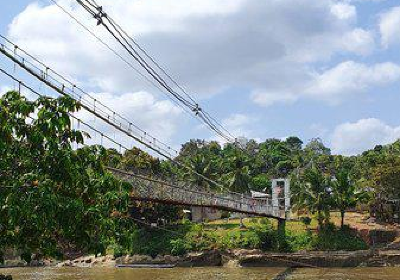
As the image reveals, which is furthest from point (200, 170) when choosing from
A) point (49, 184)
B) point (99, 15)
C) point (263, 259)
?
point (49, 184)

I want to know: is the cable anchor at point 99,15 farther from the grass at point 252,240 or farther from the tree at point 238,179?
the tree at point 238,179

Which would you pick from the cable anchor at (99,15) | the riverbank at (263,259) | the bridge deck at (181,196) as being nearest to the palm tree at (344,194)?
the riverbank at (263,259)

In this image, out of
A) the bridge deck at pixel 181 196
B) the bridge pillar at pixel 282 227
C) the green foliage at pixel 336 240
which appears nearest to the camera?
the bridge deck at pixel 181 196

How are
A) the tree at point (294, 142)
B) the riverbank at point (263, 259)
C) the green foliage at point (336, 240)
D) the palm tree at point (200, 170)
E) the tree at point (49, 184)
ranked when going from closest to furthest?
the tree at point (49, 184), the riverbank at point (263, 259), the green foliage at point (336, 240), the palm tree at point (200, 170), the tree at point (294, 142)

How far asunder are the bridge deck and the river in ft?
11.5

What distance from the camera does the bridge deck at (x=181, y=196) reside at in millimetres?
22234

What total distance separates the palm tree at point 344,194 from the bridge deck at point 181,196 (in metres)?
4.19

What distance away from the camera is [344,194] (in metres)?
34.2

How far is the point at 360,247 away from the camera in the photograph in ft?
108

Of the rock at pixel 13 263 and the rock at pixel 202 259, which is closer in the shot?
the rock at pixel 202 259

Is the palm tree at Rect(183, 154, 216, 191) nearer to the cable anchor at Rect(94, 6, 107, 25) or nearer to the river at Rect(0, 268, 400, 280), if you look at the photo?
the river at Rect(0, 268, 400, 280)

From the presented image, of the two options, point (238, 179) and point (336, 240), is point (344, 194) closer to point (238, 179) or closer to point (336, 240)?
point (336, 240)

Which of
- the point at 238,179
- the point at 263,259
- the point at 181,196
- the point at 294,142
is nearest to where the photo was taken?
the point at 181,196

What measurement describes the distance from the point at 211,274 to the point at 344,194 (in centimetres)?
1137
